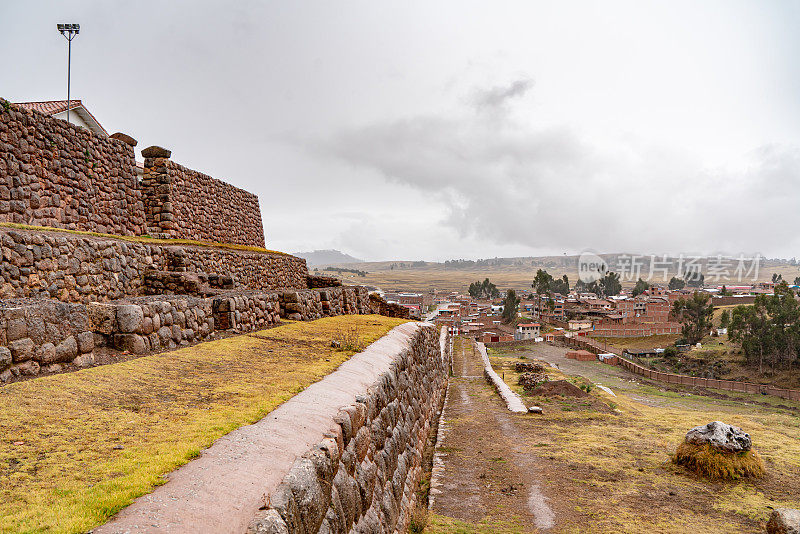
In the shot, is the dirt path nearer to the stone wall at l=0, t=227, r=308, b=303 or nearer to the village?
the stone wall at l=0, t=227, r=308, b=303

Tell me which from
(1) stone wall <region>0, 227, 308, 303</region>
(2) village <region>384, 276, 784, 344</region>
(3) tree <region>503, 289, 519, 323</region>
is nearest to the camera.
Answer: (1) stone wall <region>0, 227, 308, 303</region>

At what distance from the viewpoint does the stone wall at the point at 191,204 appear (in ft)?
50.7

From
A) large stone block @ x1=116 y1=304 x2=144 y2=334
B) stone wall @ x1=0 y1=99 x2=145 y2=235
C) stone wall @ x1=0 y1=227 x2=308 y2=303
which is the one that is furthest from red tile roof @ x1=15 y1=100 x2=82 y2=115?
large stone block @ x1=116 y1=304 x2=144 y2=334

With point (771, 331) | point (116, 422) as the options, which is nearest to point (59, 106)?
point (116, 422)

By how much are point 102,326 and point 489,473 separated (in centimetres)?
717

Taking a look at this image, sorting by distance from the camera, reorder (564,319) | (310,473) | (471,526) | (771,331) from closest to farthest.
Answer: (310,473) < (471,526) < (771,331) < (564,319)

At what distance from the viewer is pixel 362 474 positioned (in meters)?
4.91

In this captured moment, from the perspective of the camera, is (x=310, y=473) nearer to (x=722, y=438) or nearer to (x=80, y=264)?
(x=80, y=264)

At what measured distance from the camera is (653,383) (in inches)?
1734

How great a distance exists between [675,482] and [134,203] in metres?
15.7

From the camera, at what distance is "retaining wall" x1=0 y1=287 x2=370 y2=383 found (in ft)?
16.5

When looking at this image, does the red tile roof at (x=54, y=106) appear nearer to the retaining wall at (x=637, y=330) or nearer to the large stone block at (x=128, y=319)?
the large stone block at (x=128, y=319)

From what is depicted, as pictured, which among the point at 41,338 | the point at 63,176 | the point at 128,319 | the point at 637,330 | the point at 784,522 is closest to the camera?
the point at 41,338

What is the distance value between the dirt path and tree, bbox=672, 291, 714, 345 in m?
68.0
